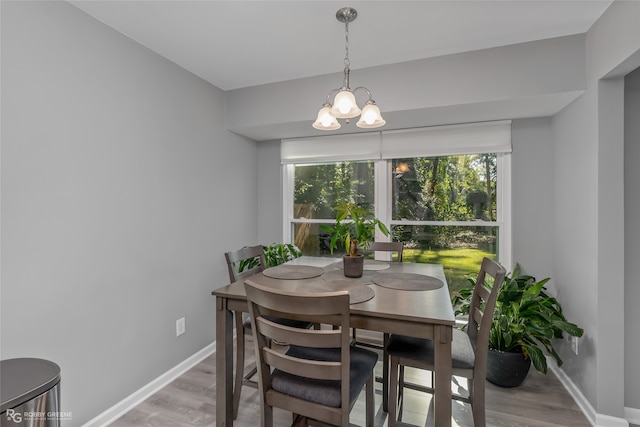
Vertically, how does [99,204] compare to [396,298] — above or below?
above

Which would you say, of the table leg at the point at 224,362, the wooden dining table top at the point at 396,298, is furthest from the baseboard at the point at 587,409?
the table leg at the point at 224,362

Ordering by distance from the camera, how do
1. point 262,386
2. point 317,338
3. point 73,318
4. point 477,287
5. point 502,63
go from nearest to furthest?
point 317,338 → point 262,386 → point 73,318 → point 477,287 → point 502,63

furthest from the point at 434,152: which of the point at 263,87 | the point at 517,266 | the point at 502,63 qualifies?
the point at 263,87

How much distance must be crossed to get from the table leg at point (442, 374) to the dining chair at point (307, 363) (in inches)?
12.5

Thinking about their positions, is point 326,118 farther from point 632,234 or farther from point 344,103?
point 632,234

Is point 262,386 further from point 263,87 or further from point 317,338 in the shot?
point 263,87

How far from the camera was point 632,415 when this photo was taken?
6.39 ft

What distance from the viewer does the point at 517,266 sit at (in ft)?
8.68

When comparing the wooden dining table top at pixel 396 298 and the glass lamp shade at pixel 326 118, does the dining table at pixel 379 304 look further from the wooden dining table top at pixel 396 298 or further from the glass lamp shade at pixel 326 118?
the glass lamp shade at pixel 326 118

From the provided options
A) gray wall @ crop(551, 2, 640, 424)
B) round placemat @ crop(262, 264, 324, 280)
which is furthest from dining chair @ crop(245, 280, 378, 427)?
gray wall @ crop(551, 2, 640, 424)

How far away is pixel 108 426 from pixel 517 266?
3.17 m

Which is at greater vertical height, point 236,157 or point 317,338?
point 236,157

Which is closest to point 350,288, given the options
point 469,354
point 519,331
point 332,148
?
point 469,354

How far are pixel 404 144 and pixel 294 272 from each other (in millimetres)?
1686
